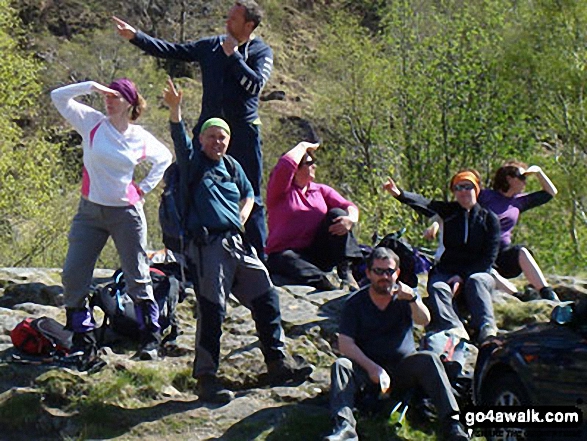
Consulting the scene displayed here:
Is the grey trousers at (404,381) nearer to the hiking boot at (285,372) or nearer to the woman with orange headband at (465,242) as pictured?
the hiking boot at (285,372)

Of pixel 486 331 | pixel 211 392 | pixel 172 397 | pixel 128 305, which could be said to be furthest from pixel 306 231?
pixel 211 392

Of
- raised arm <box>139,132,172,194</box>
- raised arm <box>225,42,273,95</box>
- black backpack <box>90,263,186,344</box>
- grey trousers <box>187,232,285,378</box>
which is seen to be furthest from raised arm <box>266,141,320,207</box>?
grey trousers <box>187,232,285,378</box>

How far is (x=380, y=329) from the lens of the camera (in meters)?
6.43

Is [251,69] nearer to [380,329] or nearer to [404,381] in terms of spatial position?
[380,329]

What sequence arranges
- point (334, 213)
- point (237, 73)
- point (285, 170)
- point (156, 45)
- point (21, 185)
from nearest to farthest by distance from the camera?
point (237, 73), point (156, 45), point (285, 170), point (334, 213), point (21, 185)

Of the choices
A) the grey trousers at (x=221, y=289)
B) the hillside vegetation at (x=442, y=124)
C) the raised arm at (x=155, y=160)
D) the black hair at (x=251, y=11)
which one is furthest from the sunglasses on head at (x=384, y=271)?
the hillside vegetation at (x=442, y=124)

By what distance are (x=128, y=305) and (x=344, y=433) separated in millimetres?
2526

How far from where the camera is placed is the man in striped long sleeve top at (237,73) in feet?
25.4

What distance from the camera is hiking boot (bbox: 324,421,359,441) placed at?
585 centimetres

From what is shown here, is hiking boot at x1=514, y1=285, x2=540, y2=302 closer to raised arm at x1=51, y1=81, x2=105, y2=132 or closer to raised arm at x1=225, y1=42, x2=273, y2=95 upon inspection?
raised arm at x1=225, y1=42, x2=273, y2=95

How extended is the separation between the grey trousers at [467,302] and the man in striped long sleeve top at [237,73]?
1796mm

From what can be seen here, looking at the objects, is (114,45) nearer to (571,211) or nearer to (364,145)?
(364,145)

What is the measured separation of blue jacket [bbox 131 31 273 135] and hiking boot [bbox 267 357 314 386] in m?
2.12

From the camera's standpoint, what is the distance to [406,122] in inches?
1142
